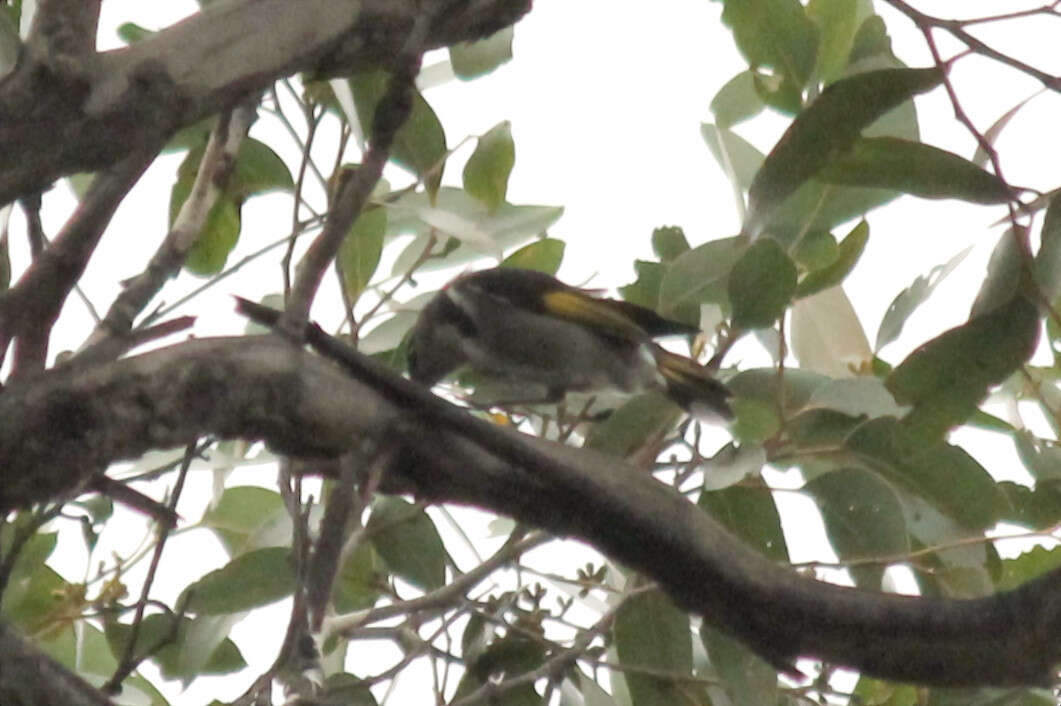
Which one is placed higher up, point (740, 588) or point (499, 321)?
point (499, 321)

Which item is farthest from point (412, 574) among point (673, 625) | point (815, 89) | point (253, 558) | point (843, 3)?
point (843, 3)

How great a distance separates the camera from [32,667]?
110cm

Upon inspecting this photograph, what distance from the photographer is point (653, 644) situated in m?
1.75

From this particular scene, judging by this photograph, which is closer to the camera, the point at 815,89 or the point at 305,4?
the point at 305,4

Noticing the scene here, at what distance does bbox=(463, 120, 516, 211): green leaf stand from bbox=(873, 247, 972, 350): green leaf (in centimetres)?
55

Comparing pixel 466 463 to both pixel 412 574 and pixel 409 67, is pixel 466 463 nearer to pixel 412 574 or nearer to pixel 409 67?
pixel 409 67

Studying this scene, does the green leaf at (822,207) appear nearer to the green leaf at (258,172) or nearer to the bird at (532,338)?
the bird at (532,338)

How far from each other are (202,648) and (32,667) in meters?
0.80

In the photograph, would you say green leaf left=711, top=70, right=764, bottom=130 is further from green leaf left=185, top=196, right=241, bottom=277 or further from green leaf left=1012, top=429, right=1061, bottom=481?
green leaf left=185, top=196, right=241, bottom=277

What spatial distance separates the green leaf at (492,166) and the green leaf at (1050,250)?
76 centimetres

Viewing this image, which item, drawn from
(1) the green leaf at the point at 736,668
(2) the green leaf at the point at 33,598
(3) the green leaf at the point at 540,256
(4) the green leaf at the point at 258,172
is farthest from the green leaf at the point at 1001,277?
(2) the green leaf at the point at 33,598

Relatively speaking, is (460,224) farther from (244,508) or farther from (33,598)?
(33,598)

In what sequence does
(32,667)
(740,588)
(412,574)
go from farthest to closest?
(412,574), (740,588), (32,667)

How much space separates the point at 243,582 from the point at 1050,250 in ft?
3.54
